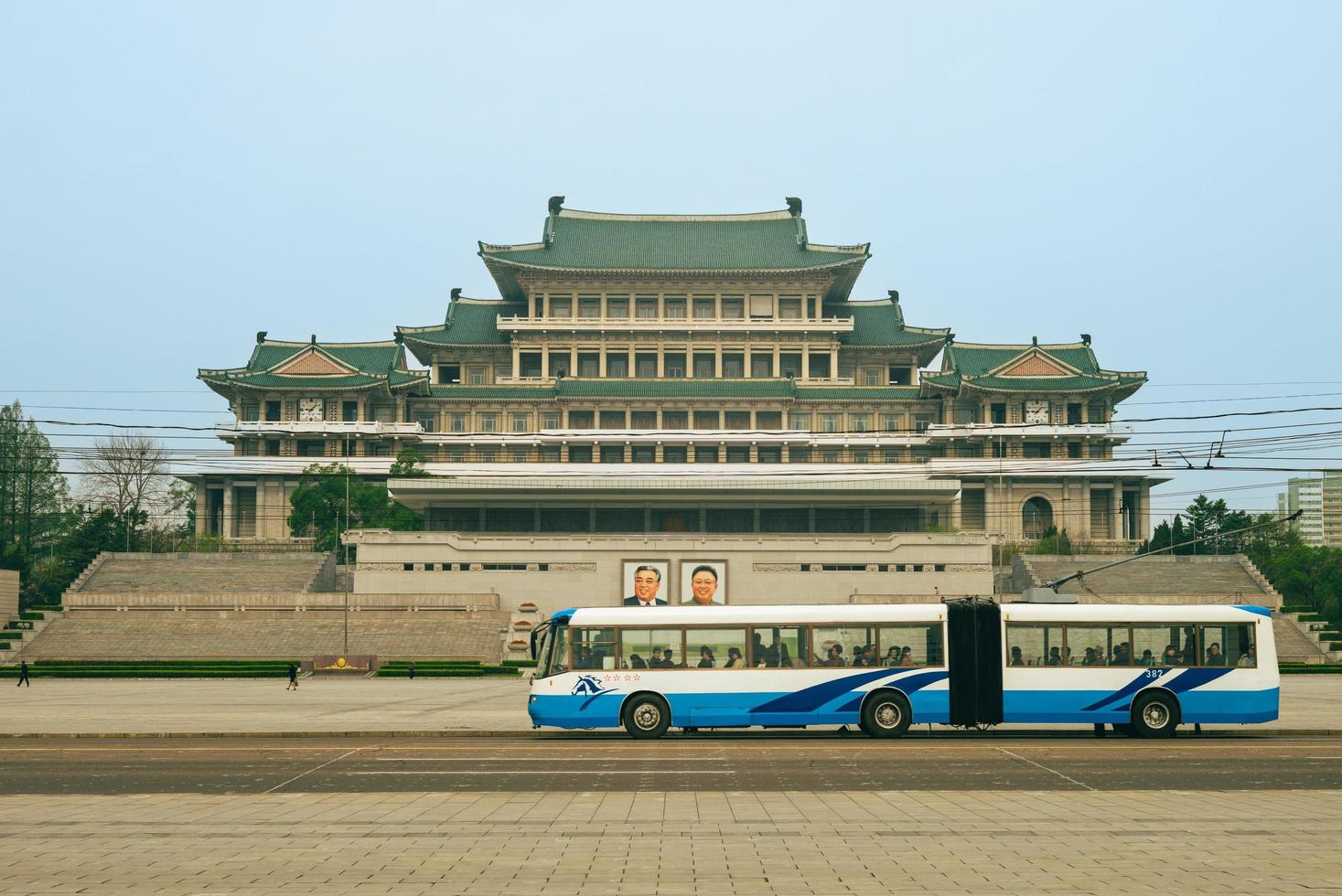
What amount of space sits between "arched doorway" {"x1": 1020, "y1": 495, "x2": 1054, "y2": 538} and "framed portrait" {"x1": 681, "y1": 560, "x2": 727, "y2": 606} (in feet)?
87.6

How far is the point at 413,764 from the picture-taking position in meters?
21.2

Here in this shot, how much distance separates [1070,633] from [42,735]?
19.6 meters

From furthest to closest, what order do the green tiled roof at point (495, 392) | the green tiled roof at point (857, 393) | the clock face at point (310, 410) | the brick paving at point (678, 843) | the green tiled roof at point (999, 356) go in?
the green tiled roof at point (999, 356)
the clock face at point (310, 410)
the green tiled roof at point (495, 392)
the green tiled roof at point (857, 393)
the brick paving at point (678, 843)

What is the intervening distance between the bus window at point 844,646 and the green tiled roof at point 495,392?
63471 mm

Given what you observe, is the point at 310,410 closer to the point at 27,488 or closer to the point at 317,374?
the point at 317,374

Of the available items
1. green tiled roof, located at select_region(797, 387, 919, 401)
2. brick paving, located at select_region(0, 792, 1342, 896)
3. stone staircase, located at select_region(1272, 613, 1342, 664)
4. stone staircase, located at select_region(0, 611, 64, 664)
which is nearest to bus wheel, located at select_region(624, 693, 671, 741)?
brick paving, located at select_region(0, 792, 1342, 896)

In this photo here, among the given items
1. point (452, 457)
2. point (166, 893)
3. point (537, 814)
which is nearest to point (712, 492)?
point (452, 457)

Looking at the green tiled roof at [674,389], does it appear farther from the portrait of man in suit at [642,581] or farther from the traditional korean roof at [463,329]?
the portrait of man in suit at [642,581]

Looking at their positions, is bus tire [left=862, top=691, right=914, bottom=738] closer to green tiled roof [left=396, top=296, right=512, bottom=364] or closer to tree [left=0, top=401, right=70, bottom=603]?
tree [left=0, top=401, right=70, bottom=603]

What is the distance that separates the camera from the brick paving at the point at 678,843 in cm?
1142

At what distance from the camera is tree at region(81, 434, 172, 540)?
86812 mm

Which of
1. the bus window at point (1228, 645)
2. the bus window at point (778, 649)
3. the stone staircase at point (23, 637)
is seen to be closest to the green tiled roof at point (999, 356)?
the stone staircase at point (23, 637)

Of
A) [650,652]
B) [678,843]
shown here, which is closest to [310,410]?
[650,652]

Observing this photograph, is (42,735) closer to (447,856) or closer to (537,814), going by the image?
(537,814)
